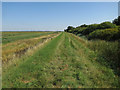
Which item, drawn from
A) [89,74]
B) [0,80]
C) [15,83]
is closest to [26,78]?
[15,83]

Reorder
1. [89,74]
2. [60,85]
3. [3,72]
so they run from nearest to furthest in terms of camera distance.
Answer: [60,85]
[89,74]
[3,72]

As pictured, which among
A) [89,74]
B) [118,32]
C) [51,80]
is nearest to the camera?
[51,80]

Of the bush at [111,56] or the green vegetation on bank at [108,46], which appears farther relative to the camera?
the green vegetation on bank at [108,46]

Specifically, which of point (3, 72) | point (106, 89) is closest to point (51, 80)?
point (106, 89)

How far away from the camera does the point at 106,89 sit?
13.0 feet

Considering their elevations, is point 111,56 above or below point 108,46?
below

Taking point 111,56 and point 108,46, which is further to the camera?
point 108,46

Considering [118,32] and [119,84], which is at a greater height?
[118,32]

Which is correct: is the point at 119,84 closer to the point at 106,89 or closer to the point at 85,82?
the point at 106,89

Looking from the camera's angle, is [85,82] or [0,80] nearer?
[85,82]

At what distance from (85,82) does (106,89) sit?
3.10ft

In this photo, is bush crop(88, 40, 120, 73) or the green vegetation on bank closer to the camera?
bush crop(88, 40, 120, 73)

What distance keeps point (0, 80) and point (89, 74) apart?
5.03 m

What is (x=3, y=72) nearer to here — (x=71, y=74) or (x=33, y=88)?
(x=33, y=88)
